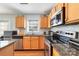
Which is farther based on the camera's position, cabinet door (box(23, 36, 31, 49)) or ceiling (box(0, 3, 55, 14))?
cabinet door (box(23, 36, 31, 49))

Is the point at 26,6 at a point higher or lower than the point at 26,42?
higher

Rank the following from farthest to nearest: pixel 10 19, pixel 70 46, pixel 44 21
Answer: pixel 10 19 → pixel 44 21 → pixel 70 46

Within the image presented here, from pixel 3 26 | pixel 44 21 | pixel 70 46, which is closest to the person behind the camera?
pixel 70 46

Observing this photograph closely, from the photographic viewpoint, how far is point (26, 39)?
689cm

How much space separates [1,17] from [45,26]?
239cm

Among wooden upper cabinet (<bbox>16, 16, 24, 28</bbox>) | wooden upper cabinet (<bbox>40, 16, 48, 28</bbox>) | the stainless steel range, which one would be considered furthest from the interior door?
wooden upper cabinet (<bbox>16, 16, 24, 28</bbox>)

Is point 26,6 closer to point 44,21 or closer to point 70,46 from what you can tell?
point 44,21

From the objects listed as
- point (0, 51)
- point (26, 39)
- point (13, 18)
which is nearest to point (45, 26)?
point (26, 39)

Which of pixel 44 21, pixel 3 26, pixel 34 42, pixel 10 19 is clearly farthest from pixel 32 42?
pixel 3 26

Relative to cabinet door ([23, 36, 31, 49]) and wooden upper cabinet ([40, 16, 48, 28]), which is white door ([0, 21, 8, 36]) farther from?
wooden upper cabinet ([40, 16, 48, 28])

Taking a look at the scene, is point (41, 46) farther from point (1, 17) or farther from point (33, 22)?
point (1, 17)

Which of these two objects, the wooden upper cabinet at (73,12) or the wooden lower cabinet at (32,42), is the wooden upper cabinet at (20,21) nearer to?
the wooden lower cabinet at (32,42)

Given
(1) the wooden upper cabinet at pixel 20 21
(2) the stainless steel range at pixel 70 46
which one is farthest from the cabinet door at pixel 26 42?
(2) the stainless steel range at pixel 70 46

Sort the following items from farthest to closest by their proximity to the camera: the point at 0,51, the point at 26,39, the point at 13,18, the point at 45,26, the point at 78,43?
1. the point at 13,18
2. the point at 45,26
3. the point at 26,39
4. the point at 0,51
5. the point at 78,43
